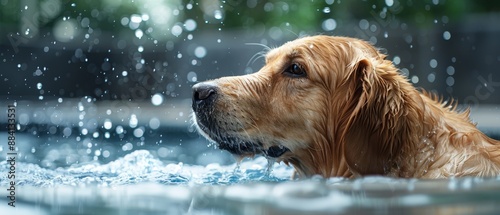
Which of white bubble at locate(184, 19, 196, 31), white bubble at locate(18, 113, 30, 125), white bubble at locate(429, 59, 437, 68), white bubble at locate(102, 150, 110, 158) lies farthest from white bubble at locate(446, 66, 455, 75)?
white bubble at locate(18, 113, 30, 125)

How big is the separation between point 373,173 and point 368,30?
399 inches

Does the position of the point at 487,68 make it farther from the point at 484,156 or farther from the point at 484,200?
the point at 484,200

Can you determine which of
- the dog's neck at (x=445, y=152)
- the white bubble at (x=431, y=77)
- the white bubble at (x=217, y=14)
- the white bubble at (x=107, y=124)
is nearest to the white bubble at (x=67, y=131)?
the white bubble at (x=107, y=124)

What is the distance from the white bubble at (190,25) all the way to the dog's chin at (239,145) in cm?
1158

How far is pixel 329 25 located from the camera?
14297mm

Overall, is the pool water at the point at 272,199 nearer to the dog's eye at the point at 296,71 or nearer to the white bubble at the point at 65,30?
the dog's eye at the point at 296,71

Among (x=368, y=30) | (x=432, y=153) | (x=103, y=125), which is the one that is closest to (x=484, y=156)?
(x=432, y=153)

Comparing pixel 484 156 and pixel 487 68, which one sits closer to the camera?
pixel 484 156

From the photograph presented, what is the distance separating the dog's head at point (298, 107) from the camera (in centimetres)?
384

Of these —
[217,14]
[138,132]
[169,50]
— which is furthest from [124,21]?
[138,132]

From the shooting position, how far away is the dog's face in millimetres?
3852

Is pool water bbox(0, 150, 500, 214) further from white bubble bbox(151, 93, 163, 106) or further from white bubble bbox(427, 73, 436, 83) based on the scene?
white bubble bbox(427, 73, 436, 83)

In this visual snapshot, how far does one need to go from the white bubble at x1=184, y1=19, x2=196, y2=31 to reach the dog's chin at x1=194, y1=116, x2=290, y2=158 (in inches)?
456

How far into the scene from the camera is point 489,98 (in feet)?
39.5
